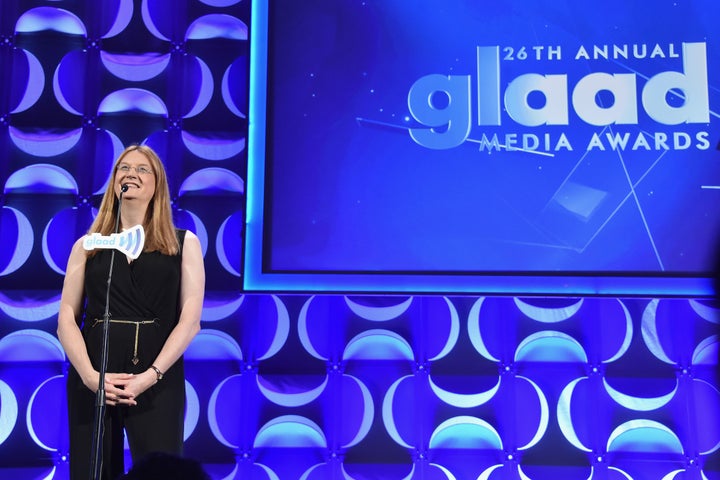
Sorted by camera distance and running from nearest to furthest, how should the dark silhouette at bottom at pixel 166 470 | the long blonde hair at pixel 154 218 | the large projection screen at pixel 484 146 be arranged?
the dark silhouette at bottom at pixel 166 470 → the long blonde hair at pixel 154 218 → the large projection screen at pixel 484 146

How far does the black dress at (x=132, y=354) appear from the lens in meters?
1.99

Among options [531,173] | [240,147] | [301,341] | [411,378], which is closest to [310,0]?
[240,147]

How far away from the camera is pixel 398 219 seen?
288cm

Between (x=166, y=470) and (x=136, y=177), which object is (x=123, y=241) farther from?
(x=166, y=470)

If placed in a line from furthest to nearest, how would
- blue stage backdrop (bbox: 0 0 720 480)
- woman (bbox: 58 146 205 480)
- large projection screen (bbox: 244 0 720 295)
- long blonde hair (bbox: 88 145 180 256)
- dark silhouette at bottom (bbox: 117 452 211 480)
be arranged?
large projection screen (bbox: 244 0 720 295)
blue stage backdrop (bbox: 0 0 720 480)
long blonde hair (bbox: 88 145 180 256)
woman (bbox: 58 146 205 480)
dark silhouette at bottom (bbox: 117 452 211 480)

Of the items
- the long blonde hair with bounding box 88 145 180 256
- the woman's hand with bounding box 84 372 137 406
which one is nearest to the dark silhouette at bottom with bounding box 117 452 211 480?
the woman's hand with bounding box 84 372 137 406

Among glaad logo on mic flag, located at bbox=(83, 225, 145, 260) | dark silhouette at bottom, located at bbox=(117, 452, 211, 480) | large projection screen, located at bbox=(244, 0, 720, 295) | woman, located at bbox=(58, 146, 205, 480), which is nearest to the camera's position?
dark silhouette at bottom, located at bbox=(117, 452, 211, 480)

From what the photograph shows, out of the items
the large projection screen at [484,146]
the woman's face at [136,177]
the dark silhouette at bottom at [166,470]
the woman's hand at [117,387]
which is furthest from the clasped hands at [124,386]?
the large projection screen at [484,146]

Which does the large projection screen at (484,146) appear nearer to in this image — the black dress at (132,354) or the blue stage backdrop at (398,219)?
the blue stage backdrop at (398,219)

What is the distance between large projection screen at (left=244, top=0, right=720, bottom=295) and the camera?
283 centimetres

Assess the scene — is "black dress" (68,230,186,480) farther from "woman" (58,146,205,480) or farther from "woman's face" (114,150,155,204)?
"woman's face" (114,150,155,204)

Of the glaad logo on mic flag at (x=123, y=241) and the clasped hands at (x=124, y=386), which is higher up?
the glaad logo on mic flag at (x=123, y=241)

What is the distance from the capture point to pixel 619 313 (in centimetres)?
278

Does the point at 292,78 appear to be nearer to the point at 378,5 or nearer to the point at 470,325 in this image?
the point at 378,5
